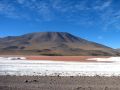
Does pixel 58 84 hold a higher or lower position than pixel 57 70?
lower

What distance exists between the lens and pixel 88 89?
521 inches

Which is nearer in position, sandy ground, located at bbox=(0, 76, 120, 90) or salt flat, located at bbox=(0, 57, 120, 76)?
sandy ground, located at bbox=(0, 76, 120, 90)

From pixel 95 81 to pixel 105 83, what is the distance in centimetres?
75

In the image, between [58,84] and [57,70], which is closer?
[58,84]

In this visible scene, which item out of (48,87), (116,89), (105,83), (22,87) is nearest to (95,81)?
(105,83)

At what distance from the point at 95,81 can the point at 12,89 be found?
5.46m

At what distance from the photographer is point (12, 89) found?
511 inches

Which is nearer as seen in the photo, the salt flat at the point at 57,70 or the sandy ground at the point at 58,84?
the sandy ground at the point at 58,84

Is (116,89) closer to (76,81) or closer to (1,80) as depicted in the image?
(76,81)

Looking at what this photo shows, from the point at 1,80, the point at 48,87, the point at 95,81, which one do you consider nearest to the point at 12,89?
the point at 48,87

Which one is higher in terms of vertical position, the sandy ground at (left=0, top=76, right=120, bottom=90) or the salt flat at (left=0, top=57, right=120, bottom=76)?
the salt flat at (left=0, top=57, right=120, bottom=76)

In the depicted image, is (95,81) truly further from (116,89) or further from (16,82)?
(16,82)

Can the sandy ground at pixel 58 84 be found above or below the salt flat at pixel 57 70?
below

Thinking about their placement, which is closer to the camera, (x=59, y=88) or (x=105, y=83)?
(x=59, y=88)
